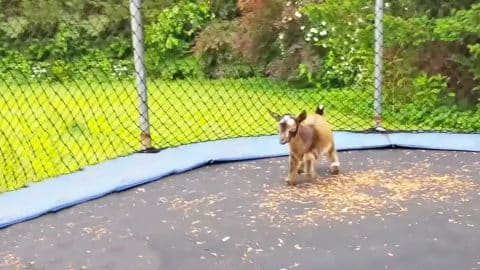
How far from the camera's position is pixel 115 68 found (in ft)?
20.2

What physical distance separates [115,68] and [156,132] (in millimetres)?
1615

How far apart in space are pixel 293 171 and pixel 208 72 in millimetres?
3558


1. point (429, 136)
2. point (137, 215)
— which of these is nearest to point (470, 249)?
point (137, 215)

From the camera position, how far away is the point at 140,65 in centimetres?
368

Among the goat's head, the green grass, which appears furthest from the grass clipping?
the green grass

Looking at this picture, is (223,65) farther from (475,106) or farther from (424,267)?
(424,267)

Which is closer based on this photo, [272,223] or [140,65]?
[272,223]

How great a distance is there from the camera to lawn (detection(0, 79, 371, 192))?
429 centimetres

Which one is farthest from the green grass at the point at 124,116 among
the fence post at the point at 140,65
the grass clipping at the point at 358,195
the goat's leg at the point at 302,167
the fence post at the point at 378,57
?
the grass clipping at the point at 358,195

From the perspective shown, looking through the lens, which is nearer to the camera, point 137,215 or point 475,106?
point 137,215

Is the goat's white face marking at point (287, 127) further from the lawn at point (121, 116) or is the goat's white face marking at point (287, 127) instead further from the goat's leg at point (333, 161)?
the lawn at point (121, 116)

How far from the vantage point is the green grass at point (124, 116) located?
4.29 m

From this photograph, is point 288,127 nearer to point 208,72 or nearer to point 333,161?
point 333,161

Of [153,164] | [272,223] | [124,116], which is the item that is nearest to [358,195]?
[272,223]
